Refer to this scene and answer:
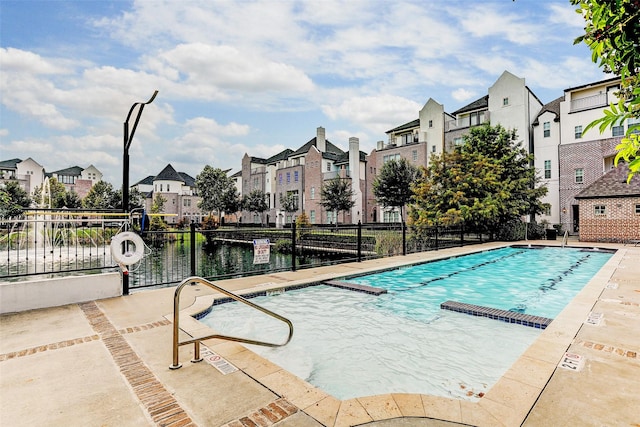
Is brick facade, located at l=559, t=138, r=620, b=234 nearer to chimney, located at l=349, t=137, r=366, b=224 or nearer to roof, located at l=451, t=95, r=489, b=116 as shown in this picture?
roof, located at l=451, t=95, r=489, b=116

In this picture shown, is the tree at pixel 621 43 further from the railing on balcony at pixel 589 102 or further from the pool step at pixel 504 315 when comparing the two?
the railing on balcony at pixel 589 102

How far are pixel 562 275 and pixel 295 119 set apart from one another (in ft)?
51.8

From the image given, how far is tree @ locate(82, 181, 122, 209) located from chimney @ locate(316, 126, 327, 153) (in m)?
28.4

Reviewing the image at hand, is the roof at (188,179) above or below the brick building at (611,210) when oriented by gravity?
above

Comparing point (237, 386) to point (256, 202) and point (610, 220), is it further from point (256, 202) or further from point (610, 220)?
point (256, 202)

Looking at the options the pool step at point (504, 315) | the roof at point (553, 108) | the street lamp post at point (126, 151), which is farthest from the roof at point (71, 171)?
the pool step at point (504, 315)

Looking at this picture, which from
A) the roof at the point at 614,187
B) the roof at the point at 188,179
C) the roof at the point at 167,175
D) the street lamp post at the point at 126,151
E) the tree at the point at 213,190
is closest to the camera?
the street lamp post at the point at 126,151

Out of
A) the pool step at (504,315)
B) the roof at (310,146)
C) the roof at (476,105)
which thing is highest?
the roof at (476,105)

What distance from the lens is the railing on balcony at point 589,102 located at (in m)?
24.4

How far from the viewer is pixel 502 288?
29.3ft

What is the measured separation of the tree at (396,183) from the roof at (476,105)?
895cm

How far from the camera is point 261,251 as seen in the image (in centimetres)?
828

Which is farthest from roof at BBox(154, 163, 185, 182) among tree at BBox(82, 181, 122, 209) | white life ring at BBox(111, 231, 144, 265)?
white life ring at BBox(111, 231, 144, 265)

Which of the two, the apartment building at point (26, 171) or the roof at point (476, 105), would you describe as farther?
the apartment building at point (26, 171)
